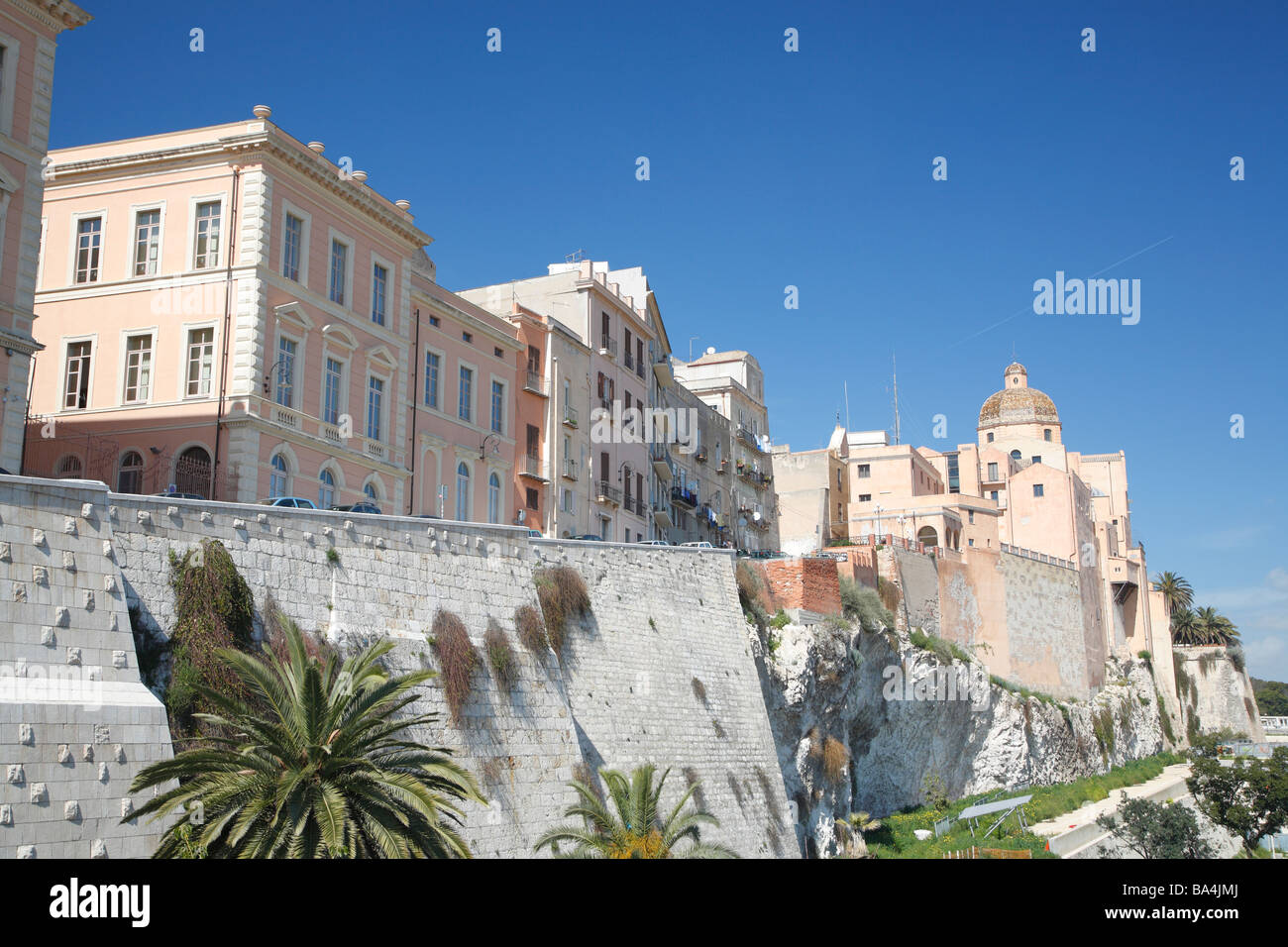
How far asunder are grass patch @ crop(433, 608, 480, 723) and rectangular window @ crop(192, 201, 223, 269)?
40.2 feet

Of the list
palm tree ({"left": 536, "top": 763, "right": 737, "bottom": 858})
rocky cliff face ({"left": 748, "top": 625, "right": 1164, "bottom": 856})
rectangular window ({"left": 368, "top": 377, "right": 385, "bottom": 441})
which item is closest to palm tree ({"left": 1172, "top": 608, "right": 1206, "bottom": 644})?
rocky cliff face ({"left": 748, "top": 625, "right": 1164, "bottom": 856})

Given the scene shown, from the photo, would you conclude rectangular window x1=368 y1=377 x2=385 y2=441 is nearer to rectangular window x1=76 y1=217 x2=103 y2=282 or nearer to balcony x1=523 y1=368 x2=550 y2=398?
rectangular window x1=76 y1=217 x2=103 y2=282

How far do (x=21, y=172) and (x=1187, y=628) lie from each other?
282ft

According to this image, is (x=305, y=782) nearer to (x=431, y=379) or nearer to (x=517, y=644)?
(x=517, y=644)

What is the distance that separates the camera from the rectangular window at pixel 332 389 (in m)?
30.2

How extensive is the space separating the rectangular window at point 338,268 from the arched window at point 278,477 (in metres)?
5.17

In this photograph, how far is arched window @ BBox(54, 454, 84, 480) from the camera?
93.1 ft

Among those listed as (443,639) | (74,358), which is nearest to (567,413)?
(74,358)

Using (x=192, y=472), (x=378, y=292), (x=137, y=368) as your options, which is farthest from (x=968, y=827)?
(x=137, y=368)

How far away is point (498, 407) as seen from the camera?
39.4 meters

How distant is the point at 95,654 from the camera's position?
602 inches

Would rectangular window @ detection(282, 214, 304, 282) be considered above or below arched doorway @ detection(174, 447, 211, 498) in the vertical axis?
above

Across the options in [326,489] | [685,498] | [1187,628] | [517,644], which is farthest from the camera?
[1187,628]
